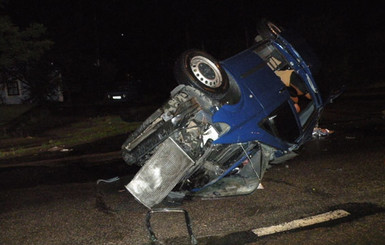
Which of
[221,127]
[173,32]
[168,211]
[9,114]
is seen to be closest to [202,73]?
[221,127]

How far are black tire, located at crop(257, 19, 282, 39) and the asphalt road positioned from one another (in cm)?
208

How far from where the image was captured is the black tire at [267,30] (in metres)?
5.97

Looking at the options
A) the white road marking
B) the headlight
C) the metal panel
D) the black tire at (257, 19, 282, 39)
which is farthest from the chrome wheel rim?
the black tire at (257, 19, 282, 39)

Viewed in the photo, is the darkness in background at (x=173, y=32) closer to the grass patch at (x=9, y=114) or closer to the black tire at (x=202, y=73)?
the grass patch at (x=9, y=114)

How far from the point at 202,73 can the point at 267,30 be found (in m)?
2.04

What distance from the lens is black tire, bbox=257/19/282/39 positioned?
597cm

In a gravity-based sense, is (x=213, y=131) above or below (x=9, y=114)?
above

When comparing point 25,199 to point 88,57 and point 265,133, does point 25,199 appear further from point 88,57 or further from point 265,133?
point 88,57

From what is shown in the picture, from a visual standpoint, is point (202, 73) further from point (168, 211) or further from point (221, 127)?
point (168, 211)

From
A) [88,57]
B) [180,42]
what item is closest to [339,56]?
[88,57]

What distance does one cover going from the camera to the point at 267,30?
19.8 feet

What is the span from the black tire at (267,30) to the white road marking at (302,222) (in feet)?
9.34

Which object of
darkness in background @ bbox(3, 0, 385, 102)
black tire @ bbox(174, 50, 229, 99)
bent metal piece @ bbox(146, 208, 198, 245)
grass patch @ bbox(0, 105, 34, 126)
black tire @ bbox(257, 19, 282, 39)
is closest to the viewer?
bent metal piece @ bbox(146, 208, 198, 245)

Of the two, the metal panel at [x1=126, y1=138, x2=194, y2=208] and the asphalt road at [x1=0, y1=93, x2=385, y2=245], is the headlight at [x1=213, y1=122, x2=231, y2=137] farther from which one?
the asphalt road at [x1=0, y1=93, x2=385, y2=245]
